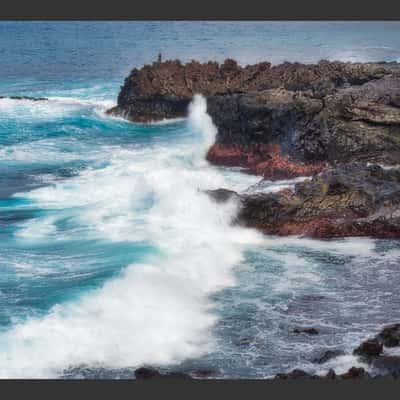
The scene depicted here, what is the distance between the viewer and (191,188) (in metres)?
30.8

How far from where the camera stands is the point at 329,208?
27.6 m

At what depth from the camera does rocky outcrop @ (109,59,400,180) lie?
3294 centimetres

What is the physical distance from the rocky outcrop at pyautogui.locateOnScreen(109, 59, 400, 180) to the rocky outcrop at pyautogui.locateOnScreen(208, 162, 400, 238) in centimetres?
463

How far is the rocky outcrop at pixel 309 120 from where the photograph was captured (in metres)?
32.9

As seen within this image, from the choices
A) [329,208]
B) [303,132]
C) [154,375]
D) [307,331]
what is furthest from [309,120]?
[154,375]

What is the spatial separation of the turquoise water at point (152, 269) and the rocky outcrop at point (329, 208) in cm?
56

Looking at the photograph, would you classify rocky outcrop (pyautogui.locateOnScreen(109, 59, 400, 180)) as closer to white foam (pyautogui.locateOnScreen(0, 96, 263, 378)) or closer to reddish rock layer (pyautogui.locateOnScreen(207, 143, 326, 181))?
reddish rock layer (pyautogui.locateOnScreen(207, 143, 326, 181))

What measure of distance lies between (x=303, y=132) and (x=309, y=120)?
0.59 metres

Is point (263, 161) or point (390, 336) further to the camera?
point (263, 161)

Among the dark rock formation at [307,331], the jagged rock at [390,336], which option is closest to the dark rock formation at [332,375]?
the jagged rock at [390,336]

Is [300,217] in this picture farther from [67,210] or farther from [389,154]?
[67,210]

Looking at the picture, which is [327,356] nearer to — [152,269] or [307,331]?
[307,331]

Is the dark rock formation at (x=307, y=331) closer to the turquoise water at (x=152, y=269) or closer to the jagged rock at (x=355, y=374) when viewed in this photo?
the turquoise water at (x=152, y=269)

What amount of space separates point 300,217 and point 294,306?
19.9ft
